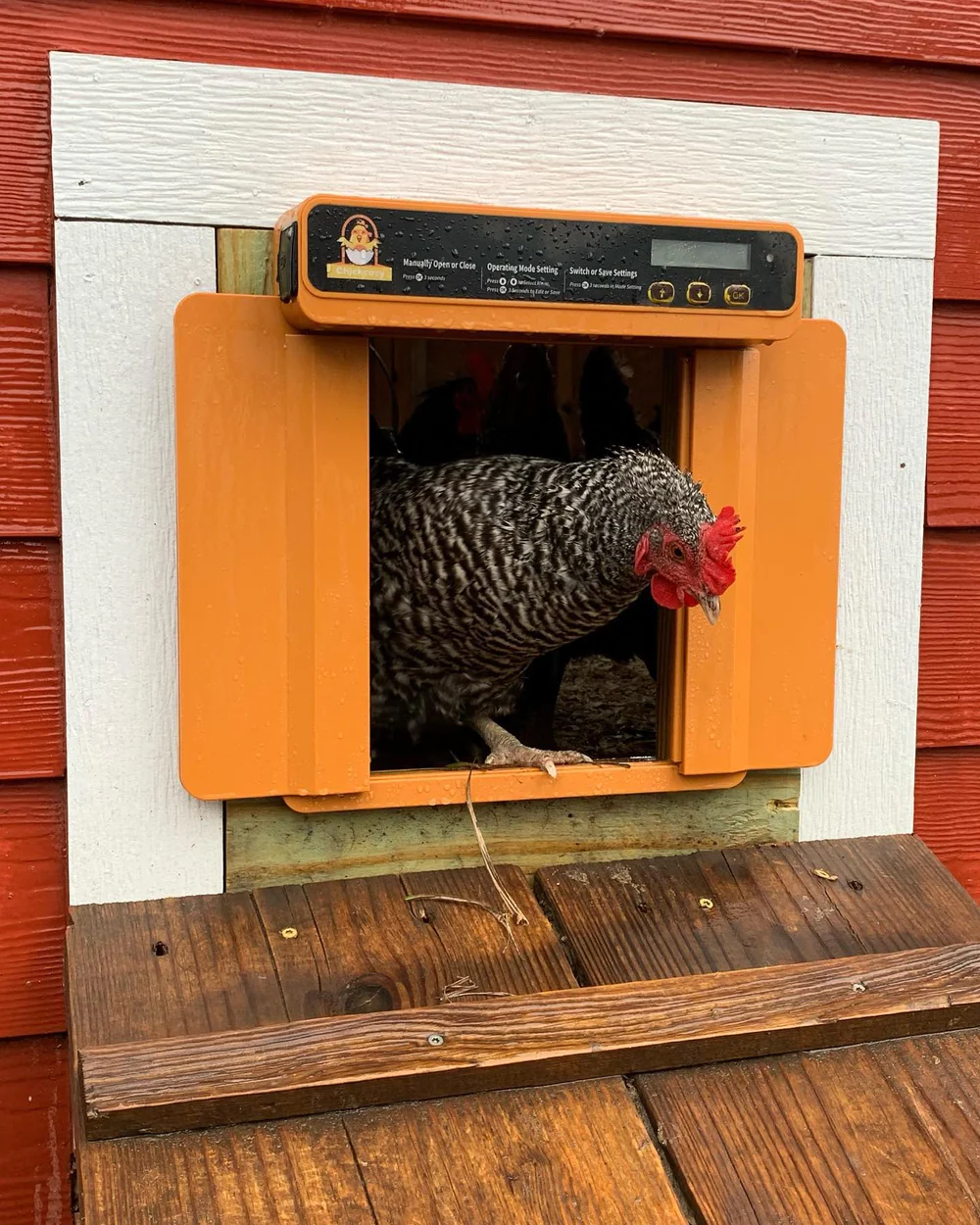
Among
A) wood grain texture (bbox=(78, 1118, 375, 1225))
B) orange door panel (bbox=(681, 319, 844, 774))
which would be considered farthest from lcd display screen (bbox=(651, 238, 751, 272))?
wood grain texture (bbox=(78, 1118, 375, 1225))

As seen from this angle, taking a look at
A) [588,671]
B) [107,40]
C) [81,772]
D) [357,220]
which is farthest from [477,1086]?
[588,671]

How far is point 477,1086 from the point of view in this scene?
1.31 meters

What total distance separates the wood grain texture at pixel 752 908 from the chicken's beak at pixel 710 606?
357mm

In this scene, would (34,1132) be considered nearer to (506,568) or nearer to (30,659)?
(30,659)

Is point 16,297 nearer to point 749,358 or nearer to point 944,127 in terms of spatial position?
point 749,358

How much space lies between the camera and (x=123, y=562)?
153cm

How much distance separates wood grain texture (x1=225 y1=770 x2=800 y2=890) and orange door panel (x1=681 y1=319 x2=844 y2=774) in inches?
3.7

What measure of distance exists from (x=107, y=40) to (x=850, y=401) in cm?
111

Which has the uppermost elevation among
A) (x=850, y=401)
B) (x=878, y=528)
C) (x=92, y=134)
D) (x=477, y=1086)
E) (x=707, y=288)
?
→ (x=92, y=134)

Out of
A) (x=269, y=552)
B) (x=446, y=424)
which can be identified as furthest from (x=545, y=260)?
(x=446, y=424)

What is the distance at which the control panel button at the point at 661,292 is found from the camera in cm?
152

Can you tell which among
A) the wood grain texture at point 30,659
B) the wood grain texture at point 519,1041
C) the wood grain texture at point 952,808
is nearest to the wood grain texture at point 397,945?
the wood grain texture at point 519,1041

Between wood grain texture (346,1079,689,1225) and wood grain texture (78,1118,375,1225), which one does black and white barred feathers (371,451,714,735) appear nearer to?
wood grain texture (346,1079,689,1225)

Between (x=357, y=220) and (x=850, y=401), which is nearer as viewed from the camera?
(x=357, y=220)
